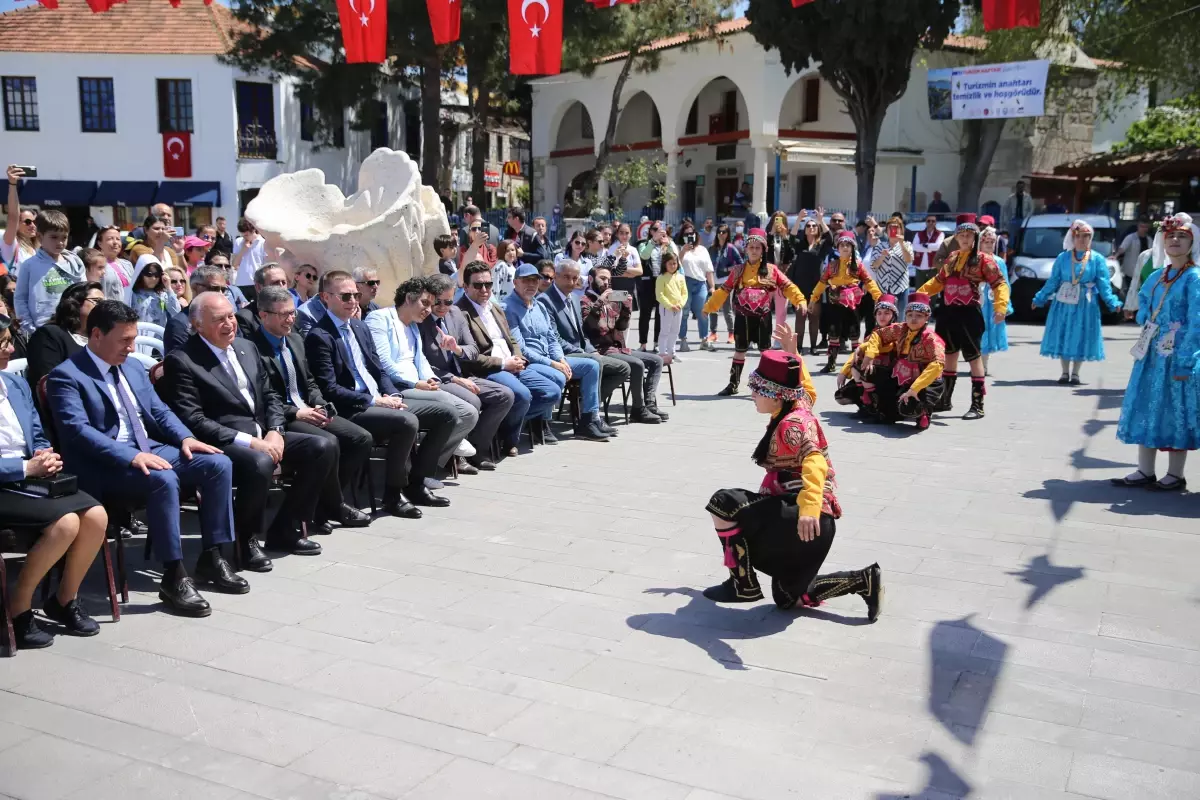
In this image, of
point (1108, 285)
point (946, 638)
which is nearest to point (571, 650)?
point (946, 638)

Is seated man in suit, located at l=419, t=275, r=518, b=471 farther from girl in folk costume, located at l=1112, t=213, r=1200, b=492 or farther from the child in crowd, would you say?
the child in crowd

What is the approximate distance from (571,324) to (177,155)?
2919 centimetres

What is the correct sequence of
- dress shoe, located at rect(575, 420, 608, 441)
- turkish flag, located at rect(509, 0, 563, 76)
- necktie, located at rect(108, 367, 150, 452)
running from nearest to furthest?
necktie, located at rect(108, 367, 150, 452) → dress shoe, located at rect(575, 420, 608, 441) → turkish flag, located at rect(509, 0, 563, 76)

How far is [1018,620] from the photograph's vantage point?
17.2ft

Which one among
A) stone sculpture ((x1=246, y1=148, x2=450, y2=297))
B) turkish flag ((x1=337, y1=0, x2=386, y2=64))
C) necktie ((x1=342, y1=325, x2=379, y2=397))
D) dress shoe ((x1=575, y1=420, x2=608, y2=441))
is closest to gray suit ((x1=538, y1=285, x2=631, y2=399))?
dress shoe ((x1=575, y1=420, x2=608, y2=441))

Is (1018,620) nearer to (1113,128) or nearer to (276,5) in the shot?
(276,5)

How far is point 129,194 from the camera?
114ft

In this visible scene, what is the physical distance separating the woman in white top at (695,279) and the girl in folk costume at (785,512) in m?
10.5

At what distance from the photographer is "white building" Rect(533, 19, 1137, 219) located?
103ft

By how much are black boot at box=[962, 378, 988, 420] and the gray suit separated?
3.57 m

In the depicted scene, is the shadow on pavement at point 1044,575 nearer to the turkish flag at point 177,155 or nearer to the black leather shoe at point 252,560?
the black leather shoe at point 252,560

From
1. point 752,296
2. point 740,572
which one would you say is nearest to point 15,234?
point 740,572

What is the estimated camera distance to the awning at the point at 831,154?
3141 cm

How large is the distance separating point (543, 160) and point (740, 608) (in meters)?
36.9
